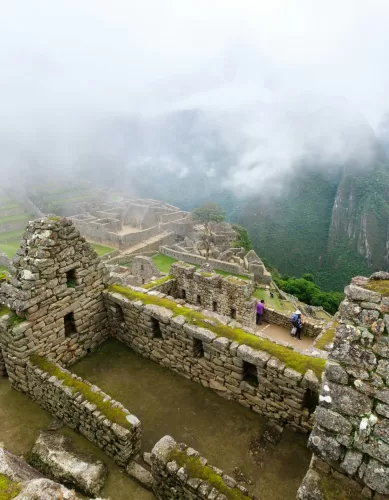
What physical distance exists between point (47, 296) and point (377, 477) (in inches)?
212

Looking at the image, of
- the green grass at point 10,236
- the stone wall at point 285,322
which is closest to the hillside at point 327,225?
the green grass at point 10,236

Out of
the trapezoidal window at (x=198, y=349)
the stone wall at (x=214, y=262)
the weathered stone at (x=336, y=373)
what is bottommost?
the stone wall at (x=214, y=262)

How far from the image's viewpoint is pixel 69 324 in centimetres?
679

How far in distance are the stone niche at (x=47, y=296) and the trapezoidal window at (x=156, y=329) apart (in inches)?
58.5

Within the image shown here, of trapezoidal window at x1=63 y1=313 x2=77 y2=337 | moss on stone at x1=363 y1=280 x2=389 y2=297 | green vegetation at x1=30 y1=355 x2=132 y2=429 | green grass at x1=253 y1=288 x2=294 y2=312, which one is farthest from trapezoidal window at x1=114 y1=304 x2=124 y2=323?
green grass at x1=253 y1=288 x2=294 y2=312

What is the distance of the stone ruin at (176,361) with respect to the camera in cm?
270

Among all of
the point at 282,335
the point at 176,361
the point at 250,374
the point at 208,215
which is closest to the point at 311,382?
the point at 250,374

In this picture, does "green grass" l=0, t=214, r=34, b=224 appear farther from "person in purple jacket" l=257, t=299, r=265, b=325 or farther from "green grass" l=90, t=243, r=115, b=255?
"person in purple jacket" l=257, t=299, r=265, b=325

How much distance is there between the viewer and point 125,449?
4.58 m

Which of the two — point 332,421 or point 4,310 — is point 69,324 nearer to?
point 4,310

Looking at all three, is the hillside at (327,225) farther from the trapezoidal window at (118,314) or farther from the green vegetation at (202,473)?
the green vegetation at (202,473)

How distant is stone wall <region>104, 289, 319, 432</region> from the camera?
16.3 ft

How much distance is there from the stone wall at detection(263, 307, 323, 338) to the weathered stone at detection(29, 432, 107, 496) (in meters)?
8.62

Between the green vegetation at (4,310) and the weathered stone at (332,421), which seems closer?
the weathered stone at (332,421)
